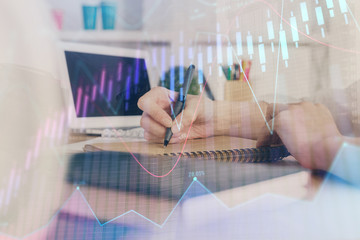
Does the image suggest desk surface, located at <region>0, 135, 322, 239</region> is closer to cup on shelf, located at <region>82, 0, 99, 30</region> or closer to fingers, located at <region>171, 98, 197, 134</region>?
fingers, located at <region>171, 98, 197, 134</region>

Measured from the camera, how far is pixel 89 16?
0.44 meters

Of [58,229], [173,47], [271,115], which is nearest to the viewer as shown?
[58,229]

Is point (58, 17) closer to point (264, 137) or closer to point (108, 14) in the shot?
point (108, 14)

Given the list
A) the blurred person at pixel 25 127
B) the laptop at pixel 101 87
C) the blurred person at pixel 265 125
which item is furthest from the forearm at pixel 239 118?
the blurred person at pixel 25 127

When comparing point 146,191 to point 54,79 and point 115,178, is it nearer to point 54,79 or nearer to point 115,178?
point 115,178

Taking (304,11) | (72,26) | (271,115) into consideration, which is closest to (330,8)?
(304,11)

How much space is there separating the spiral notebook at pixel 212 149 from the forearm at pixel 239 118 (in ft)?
0.05

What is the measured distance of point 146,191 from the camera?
263 mm

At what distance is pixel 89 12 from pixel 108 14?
0.04m

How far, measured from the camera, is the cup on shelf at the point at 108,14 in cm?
46

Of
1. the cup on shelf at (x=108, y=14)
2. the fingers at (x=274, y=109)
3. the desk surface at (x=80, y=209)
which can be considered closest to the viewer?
the desk surface at (x=80, y=209)

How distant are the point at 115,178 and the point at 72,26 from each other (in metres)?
0.28

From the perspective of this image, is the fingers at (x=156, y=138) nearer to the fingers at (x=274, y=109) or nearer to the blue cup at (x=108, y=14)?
the fingers at (x=274, y=109)

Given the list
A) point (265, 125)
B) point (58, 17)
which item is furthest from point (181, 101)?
point (58, 17)
